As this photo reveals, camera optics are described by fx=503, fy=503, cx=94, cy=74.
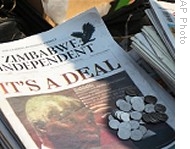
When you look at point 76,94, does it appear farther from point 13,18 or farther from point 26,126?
point 13,18

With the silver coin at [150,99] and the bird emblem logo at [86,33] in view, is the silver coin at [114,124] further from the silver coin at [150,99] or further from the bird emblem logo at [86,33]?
the bird emblem logo at [86,33]

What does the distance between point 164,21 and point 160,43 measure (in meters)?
0.04

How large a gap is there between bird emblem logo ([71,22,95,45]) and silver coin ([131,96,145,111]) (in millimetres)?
154

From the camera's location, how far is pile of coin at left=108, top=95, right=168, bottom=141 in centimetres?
73

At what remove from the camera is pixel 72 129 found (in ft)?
2.39

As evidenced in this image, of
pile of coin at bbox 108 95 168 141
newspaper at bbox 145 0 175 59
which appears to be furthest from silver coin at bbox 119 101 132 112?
newspaper at bbox 145 0 175 59

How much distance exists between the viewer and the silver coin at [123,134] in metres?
0.73

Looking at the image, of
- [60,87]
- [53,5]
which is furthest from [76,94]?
[53,5]

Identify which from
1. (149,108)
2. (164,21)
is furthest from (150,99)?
(164,21)

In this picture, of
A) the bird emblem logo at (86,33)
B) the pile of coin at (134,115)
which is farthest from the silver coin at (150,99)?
Answer: the bird emblem logo at (86,33)

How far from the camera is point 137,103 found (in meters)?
0.78

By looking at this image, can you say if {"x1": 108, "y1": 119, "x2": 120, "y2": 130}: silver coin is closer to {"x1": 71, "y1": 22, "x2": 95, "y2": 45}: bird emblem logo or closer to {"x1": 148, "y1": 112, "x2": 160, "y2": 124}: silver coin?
{"x1": 148, "y1": 112, "x2": 160, "y2": 124}: silver coin

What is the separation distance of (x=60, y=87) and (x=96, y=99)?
6 cm

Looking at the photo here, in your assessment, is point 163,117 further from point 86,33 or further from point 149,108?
point 86,33
